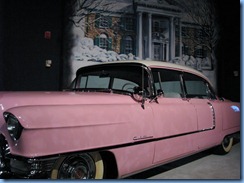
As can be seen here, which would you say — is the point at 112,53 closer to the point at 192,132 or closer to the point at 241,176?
the point at 192,132

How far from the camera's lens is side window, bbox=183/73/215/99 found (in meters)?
3.03

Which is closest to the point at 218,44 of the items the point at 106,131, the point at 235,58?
the point at 235,58

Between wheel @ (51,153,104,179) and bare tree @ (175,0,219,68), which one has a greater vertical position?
bare tree @ (175,0,219,68)

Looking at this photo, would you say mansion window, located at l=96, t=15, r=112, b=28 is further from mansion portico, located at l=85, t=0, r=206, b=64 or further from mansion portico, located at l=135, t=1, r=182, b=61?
mansion portico, located at l=135, t=1, r=182, b=61

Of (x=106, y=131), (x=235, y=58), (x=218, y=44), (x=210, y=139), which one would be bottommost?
(x=210, y=139)

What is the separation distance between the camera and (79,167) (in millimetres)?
1880

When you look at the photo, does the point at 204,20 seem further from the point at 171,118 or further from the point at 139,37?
the point at 171,118

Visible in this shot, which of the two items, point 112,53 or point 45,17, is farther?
point 112,53

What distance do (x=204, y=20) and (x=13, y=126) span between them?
12.4ft

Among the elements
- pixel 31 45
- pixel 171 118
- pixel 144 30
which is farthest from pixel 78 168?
pixel 144 30

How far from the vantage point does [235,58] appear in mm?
4031

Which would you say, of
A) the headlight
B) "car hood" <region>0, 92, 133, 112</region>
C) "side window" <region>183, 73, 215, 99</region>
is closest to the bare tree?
"side window" <region>183, 73, 215, 99</region>

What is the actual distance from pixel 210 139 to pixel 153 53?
66.5 inches

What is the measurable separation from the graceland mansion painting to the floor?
168 centimetres
